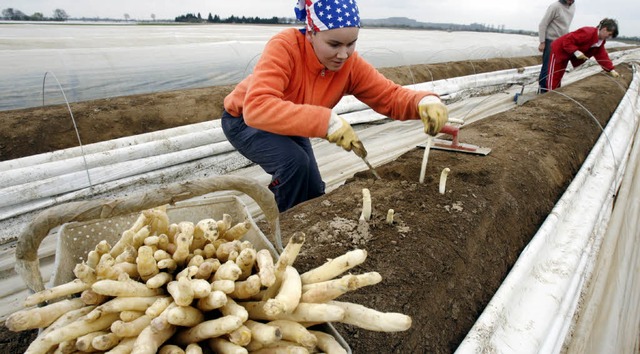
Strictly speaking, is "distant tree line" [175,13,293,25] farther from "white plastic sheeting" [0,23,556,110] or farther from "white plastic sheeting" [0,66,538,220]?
"white plastic sheeting" [0,66,538,220]

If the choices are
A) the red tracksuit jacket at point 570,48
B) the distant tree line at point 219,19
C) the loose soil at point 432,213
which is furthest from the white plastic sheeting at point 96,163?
the distant tree line at point 219,19

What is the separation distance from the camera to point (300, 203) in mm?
2072

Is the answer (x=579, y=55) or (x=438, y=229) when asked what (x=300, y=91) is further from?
(x=579, y=55)

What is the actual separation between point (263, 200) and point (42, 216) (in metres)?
0.51

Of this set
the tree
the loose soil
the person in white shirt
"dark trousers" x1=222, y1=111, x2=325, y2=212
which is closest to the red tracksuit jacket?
the person in white shirt

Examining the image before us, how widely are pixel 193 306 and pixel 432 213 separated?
1.37 metres

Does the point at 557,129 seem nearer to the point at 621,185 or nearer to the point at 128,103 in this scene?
the point at 621,185

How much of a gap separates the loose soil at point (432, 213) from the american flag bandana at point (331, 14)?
33.7 inches

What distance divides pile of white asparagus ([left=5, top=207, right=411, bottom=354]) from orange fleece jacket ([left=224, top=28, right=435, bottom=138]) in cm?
88

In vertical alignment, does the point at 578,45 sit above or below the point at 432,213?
above

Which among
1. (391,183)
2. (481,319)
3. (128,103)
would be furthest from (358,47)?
(481,319)

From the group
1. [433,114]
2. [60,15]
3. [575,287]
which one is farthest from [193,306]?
[60,15]

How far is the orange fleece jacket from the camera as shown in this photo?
5.44ft

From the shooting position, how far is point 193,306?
0.78 m
